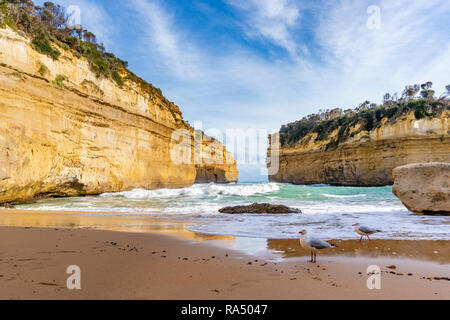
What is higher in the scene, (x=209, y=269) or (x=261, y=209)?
(x=209, y=269)

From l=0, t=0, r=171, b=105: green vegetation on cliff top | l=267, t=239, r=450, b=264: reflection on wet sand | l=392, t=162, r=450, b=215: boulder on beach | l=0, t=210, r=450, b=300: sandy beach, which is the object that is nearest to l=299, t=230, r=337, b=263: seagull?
l=0, t=210, r=450, b=300: sandy beach

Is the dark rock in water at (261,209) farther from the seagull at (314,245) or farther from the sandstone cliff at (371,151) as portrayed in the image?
the sandstone cliff at (371,151)

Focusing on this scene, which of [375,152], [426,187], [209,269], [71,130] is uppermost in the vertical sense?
[375,152]

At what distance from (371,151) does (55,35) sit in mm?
35613

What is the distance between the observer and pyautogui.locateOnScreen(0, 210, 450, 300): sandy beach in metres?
2.25

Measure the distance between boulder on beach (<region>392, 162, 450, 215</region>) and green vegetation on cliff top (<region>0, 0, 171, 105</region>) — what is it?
17.0m

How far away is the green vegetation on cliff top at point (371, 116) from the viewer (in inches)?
1248

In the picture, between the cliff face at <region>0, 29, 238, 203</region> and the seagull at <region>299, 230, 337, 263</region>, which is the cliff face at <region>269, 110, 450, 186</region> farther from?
the seagull at <region>299, 230, 337, 263</region>

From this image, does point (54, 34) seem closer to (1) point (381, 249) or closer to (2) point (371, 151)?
(1) point (381, 249)

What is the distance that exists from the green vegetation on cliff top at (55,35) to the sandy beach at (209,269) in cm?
1358

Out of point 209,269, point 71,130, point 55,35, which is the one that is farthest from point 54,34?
point 209,269

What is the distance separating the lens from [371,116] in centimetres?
3788

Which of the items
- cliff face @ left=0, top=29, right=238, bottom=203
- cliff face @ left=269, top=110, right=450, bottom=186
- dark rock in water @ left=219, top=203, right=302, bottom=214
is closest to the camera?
dark rock in water @ left=219, top=203, right=302, bottom=214
